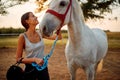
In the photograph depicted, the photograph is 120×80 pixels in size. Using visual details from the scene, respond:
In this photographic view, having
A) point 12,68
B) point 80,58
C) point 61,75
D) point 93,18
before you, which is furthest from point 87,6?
point 12,68

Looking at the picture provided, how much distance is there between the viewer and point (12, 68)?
2.91 m

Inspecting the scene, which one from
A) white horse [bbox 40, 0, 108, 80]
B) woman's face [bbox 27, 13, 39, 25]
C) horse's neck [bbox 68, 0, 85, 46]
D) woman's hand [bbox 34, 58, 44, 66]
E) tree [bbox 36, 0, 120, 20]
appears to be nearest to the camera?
woman's hand [bbox 34, 58, 44, 66]

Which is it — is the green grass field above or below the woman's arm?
below

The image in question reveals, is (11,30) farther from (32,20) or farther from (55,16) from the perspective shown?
(55,16)

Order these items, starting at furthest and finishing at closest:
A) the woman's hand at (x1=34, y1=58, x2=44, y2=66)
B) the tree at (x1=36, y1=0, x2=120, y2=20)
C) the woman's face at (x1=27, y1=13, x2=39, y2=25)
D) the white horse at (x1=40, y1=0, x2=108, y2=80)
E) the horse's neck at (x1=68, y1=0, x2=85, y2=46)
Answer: the tree at (x1=36, y1=0, x2=120, y2=20) → the horse's neck at (x1=68, y1=0, x2=85, y2=46) → the woman's face at (x1=27, y1=13, x2=39, y2=25) → the white horse at (x1=40, y1=0, x2=108, y2=80) → the woman's hand at (x1=34, y1=58, x2=44, y2=66)

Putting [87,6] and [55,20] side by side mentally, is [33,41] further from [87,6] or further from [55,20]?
[87,6]

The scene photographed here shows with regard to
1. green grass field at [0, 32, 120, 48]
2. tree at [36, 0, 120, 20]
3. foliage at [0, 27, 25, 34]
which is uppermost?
tree at [36, 0, 120, 20]

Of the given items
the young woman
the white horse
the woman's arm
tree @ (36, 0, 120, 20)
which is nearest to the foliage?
tree @ (36, 0, 120, 20)

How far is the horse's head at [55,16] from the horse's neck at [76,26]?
0.15 metres

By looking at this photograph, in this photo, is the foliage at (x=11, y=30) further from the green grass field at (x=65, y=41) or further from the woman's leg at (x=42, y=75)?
the woman's leg at (x=42, y=75)

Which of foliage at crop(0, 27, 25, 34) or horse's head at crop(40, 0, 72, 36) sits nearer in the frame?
horse's head at crop(40, 0, 72, 36)

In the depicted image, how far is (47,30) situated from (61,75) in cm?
373

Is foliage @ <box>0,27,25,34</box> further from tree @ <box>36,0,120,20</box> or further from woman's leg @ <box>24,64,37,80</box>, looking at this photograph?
woman's leg @ <box>24,64,37,80</box>

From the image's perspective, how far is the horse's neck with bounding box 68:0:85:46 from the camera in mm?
3586
